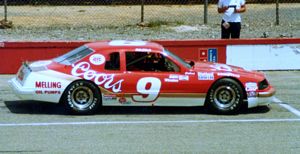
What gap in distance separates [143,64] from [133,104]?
65 centimetres

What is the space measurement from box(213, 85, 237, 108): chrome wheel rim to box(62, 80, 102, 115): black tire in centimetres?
184

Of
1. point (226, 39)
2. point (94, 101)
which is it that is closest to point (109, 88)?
point (94, 101)

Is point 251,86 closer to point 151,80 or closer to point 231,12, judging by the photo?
point 151,80

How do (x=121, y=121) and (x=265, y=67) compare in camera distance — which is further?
(x=265, y=67)

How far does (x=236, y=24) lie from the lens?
14523 millimetres

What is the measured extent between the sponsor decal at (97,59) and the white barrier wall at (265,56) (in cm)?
507

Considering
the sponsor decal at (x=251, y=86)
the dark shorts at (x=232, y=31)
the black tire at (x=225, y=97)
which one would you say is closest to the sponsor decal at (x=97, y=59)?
the black tire at (x=225, y=97)

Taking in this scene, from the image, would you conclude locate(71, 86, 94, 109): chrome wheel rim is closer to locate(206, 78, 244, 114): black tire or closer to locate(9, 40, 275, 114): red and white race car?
locate(9, 40, 275, 114): red and white race car

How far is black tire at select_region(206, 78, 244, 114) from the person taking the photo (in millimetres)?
10109

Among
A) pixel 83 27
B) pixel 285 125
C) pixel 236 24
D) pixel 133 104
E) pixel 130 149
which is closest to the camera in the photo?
pixel 130 149

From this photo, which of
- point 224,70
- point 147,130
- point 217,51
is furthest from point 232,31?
point 147,130

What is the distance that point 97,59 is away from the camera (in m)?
10.1

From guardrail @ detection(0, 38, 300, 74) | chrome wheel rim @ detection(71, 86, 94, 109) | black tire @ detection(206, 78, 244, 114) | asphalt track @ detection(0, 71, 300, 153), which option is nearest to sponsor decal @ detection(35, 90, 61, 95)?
chrome wheel rim @ detection(71, 86, 94, 109)

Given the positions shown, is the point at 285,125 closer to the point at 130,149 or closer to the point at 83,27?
the point at 130,149
